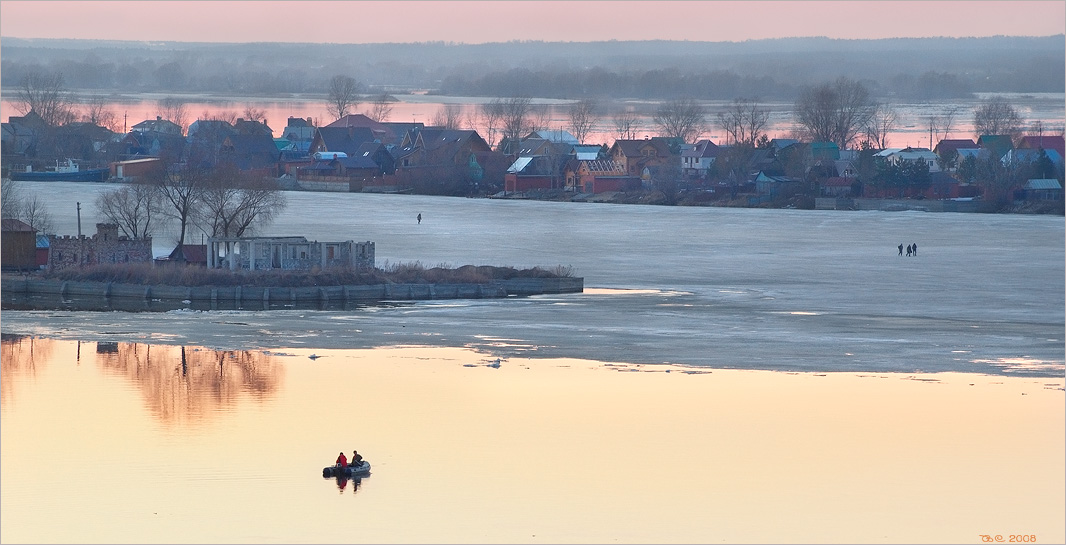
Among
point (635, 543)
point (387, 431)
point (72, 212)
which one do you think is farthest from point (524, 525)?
point (72, 212)

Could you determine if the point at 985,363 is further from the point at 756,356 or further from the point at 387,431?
the point at 387,431

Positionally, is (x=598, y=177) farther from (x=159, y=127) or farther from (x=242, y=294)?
(x=242, y=294)

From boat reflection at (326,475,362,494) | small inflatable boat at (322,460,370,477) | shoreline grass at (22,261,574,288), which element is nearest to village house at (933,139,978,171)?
shoreline grass at (22,261,574,288)

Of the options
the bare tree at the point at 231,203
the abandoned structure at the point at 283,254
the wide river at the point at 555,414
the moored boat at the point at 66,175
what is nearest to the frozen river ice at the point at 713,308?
the wide river at the point at 555,414

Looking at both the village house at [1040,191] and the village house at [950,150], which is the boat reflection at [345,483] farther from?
the village house at [950,150]

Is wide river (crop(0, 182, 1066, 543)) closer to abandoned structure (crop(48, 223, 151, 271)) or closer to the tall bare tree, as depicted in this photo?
abandoned structure (crop(48, 223, 151, 271))
